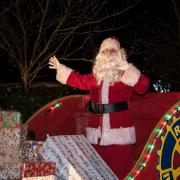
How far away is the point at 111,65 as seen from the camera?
4.14 m

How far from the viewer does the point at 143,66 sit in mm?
13234

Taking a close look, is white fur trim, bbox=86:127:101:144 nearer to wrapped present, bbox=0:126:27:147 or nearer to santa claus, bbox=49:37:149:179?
santa claus, bbox=49:37:149:179

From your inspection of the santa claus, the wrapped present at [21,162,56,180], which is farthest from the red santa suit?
the wrapped present at [21,162,56,180]

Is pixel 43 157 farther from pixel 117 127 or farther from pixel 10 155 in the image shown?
pixel 117 127

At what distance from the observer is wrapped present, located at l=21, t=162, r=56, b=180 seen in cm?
295

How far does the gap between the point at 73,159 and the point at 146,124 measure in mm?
1508

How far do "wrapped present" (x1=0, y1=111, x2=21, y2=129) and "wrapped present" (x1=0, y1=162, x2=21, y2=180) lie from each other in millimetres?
274

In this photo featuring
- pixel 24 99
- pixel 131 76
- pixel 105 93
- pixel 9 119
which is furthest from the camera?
pixel 24 99

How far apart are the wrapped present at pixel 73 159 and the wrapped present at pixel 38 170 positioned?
0.24 m

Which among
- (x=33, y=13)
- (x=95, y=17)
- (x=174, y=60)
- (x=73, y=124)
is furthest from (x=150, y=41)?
(x=73, y=124)

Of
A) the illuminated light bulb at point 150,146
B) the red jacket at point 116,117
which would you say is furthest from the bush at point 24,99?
the illuminated light bulb at point 150,146

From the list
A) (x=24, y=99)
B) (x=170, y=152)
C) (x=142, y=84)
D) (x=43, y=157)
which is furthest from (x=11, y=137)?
(x=24, y=99)

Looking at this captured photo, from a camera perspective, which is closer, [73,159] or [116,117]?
[73,159]

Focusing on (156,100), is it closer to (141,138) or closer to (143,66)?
(141,138)
